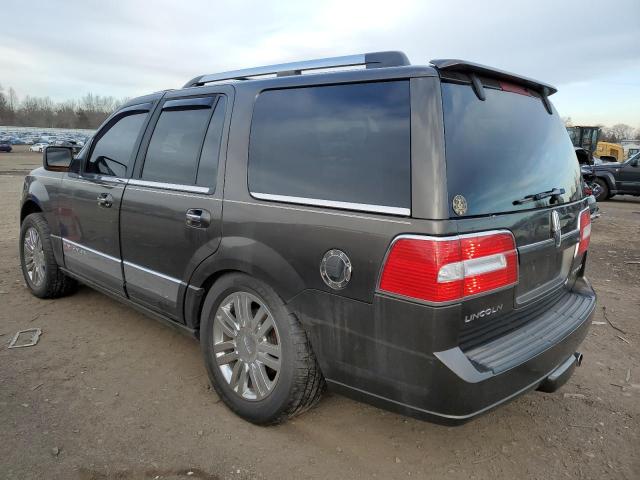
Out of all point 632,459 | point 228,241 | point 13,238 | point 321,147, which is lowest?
point 632,459

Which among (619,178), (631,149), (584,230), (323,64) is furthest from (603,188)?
(631,149)

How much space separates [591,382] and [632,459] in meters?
0.87

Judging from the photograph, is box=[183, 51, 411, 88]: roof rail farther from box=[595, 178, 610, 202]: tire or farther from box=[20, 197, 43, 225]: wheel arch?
box=[595, 178, 610, 202]: tire

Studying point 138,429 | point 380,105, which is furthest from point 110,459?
point 380,105

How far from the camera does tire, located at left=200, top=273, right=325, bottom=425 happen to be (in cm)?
241

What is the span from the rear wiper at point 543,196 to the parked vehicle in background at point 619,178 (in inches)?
615

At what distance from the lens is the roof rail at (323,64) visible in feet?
7.88

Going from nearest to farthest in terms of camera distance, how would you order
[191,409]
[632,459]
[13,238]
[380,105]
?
[380,105]
[632,459]
[191,409]
[13,238]

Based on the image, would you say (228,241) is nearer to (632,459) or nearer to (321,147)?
(321,147)

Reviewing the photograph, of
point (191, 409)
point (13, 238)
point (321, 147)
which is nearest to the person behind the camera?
point (321, 147)

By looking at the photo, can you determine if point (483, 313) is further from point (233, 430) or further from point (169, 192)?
point (169, 192)

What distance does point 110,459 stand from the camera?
7.91 ft

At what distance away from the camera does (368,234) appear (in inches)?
81.5

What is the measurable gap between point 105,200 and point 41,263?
5.20 ft
